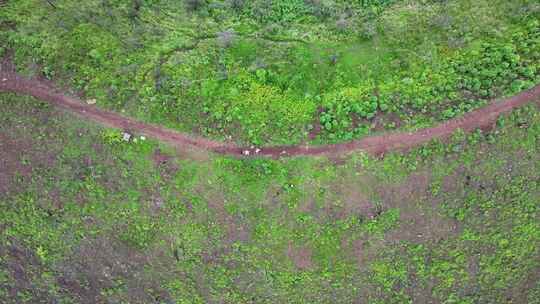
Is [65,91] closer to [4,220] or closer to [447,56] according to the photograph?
[4,220]

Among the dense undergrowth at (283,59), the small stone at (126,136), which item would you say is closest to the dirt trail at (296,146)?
the small stone at (126,136)

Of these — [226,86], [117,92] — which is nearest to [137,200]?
[117,92]

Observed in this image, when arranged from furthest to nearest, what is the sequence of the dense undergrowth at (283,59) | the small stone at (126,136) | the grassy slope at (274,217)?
1. the small stone at (126,136)
2. the dense undergrowth at (283,59)
3. the grassy slope at (274,217)

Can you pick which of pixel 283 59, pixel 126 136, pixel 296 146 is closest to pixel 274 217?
pixel 296 146

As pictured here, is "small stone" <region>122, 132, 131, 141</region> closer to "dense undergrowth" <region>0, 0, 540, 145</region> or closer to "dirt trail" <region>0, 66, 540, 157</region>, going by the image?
"dirt trail" <region>0, 66, 540, 157</region>

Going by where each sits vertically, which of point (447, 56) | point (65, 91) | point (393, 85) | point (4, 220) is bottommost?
point (4, 220)

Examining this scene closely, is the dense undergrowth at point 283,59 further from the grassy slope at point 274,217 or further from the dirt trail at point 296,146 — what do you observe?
the grassy slope at point 274,217

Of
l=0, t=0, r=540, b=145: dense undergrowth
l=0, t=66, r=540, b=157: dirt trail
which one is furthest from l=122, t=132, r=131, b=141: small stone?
l=0, t=0, r=540, b=145: dense undergrowth

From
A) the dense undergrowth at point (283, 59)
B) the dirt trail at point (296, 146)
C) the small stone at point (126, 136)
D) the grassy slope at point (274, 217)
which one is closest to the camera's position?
the dirt trail at point (296, 146)
